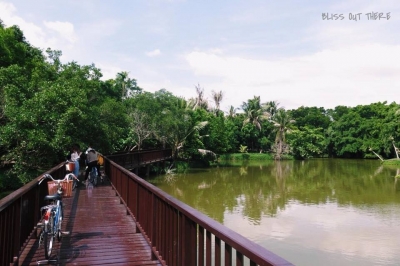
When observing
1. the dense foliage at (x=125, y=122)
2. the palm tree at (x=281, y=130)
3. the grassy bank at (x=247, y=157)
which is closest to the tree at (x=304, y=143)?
the dense foliage at (x=125, y=122)

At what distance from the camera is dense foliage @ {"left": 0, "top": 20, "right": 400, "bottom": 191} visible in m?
12.1

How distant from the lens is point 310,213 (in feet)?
48.1

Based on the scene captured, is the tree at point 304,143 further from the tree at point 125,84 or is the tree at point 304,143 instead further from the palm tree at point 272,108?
the tree at point 125,84

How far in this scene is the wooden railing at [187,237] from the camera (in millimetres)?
1647

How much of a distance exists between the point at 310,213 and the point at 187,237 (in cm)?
1311

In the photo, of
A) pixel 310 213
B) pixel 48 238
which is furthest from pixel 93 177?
pixel 310 213

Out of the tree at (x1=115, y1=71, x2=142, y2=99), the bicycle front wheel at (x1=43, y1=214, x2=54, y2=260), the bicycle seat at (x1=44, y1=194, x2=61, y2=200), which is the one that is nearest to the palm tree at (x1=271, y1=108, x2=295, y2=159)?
the tree at (x1=115, y1=71, x2=142, y2=99)

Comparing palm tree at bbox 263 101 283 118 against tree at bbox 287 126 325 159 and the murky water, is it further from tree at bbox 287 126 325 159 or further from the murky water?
the murky water

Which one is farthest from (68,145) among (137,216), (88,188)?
(137,216)

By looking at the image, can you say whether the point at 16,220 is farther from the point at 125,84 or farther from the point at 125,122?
the point at 125,84

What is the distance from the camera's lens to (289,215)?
14.3m

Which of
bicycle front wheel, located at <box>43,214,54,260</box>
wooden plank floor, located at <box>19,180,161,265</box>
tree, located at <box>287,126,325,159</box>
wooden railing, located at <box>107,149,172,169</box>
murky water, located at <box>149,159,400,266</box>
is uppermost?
tree, located at <box>287,126,325,159</box>

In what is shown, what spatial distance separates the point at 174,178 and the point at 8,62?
14.0 meters

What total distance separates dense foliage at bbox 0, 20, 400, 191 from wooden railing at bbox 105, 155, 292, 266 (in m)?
8.37
